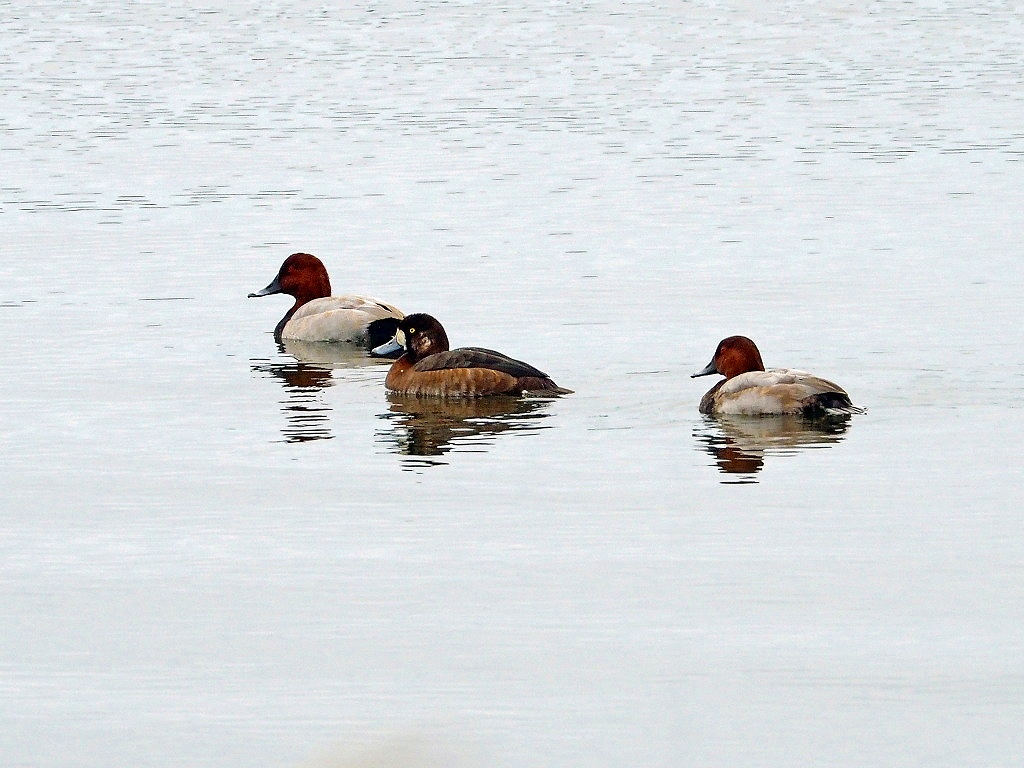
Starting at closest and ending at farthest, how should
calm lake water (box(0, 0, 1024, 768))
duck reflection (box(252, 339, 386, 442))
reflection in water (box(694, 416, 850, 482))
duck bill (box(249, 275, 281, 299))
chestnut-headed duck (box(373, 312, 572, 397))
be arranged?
calm lake water (box(0, 0, 1024, 768))
reflection in water (box(694, 416, 850, 482))
duck reflection (box(252, 339, 386, 442))
chestnut-headed duck (box(373, 312, 572, 397))
duck bill (box(249, 275, 281, 299))

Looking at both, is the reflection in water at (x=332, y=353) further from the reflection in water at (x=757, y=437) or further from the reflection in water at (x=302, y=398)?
the reflection in water at (x=757, y=437)

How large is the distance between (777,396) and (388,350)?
433cm

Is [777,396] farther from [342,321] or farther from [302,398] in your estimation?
[342,321]

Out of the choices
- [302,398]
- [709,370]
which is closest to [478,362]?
[302,398]

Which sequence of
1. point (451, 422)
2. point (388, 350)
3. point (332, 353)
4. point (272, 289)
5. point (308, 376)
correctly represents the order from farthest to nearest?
1. point (272, 289)
2. point (332, 353)
3. point (388, 350)
4. point (308, 376)
5. point (451, 422)

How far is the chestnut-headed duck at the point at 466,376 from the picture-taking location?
15273mm

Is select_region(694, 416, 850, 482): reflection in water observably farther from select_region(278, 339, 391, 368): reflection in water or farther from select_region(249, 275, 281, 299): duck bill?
select_region(249, 275, 281, 299): duck bill

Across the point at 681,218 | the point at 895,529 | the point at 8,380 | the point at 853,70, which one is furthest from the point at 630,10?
the point at 895,529

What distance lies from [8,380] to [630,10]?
5282 centimetres

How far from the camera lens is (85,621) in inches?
366

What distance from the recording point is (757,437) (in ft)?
45.2

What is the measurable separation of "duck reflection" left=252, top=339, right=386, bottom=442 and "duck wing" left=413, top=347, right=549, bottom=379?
83 cm

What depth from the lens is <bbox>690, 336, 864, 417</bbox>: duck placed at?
556 inches

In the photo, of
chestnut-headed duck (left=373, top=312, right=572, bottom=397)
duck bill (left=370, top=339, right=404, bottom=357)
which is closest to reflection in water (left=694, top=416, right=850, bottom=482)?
chestnut-headed duck (left=373, top=312, right=572, bottom=397)
